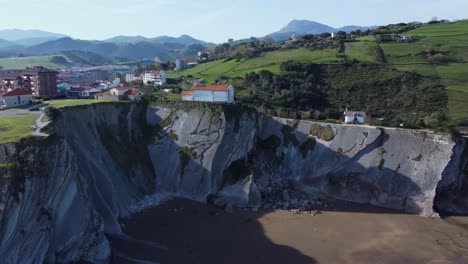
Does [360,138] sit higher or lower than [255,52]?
lower

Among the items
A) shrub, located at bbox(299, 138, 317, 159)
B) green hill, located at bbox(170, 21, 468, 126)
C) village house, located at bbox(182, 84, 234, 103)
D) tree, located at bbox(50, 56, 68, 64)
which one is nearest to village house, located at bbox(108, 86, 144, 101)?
village house, located at bbox(182, 84, 234, 103)

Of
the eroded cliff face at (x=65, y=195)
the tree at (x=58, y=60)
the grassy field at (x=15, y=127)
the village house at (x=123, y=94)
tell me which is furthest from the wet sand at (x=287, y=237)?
the tree at (x=58, y=60)

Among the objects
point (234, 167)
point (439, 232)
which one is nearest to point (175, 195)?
point (234, 167)

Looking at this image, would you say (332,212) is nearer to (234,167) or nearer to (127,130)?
(234,167)

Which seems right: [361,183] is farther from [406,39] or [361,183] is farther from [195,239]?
[406,39]

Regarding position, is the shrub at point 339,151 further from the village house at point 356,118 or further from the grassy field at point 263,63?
the grassy field at point 263,63

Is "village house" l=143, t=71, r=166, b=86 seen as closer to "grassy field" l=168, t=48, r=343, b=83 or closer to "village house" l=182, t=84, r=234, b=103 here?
"grassy field" l=168, t=48, r=343, b=83

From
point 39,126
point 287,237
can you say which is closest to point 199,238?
point 287,237
